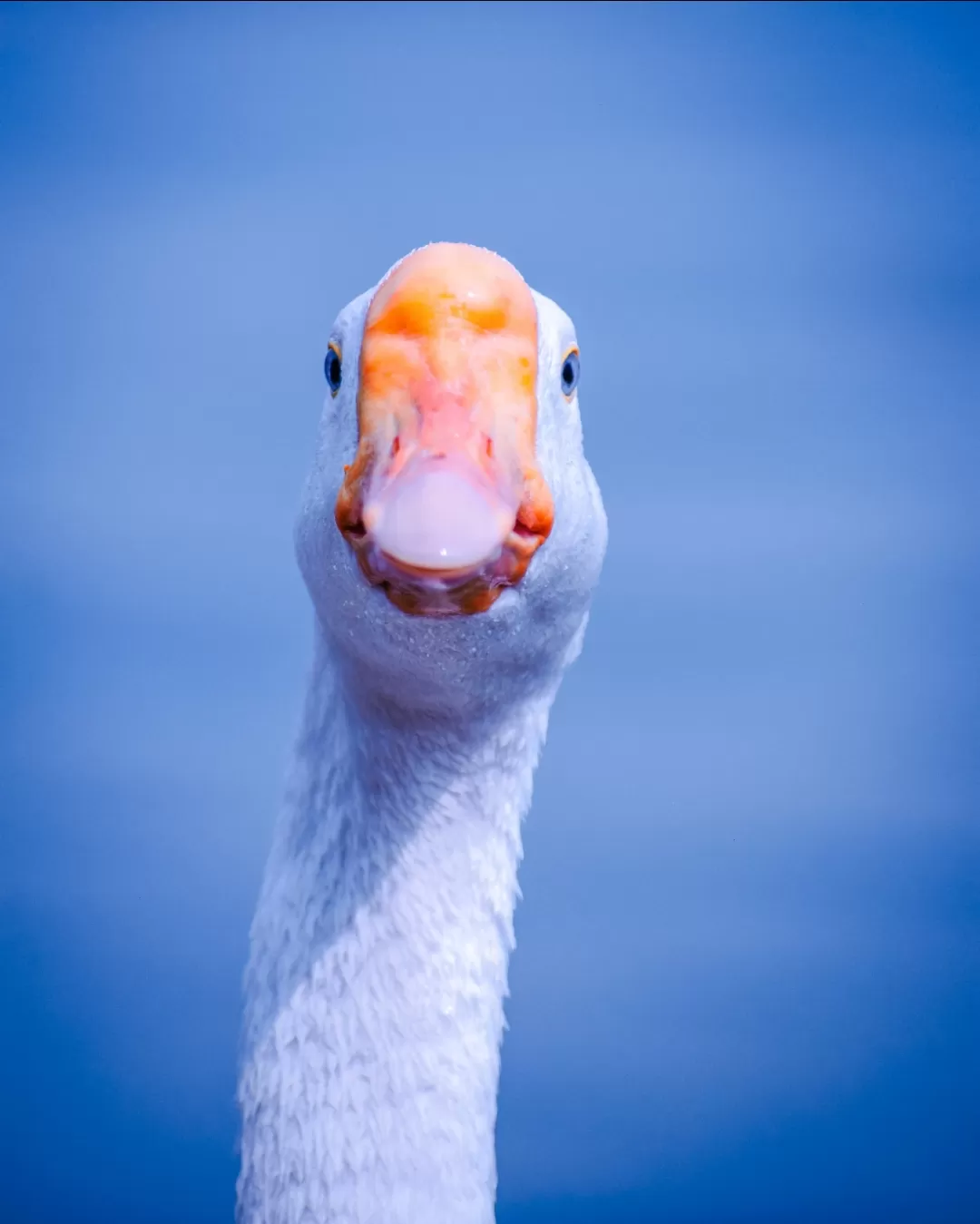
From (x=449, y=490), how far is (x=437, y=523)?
0.14 feet

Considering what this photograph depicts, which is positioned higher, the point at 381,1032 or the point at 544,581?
the point at 544,581

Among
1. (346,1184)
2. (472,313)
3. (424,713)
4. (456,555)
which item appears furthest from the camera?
(346,1184)

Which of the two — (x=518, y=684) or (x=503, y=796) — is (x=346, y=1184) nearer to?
(x=503, y=796)

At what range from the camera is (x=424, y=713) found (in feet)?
5.68

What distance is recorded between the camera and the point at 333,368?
1.70 m

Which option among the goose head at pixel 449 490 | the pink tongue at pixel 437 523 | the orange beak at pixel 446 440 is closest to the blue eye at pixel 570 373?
the goose head at pixel 449 490

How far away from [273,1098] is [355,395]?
1.08 m

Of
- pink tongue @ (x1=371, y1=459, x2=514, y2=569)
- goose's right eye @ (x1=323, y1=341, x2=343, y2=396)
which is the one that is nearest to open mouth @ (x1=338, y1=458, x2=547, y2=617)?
pink tongue @ (x1=371, y1=459, x2=514, y2=569)

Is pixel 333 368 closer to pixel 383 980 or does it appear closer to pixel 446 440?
pixel 446 440

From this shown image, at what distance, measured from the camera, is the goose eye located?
1685mm

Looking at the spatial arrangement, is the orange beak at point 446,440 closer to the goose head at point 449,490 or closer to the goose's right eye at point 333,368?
the goose head at point 449,490

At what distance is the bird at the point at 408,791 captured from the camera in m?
1.49

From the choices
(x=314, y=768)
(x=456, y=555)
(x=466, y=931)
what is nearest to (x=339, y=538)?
(x=456, y=555)

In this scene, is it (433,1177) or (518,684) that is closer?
(518,684)
